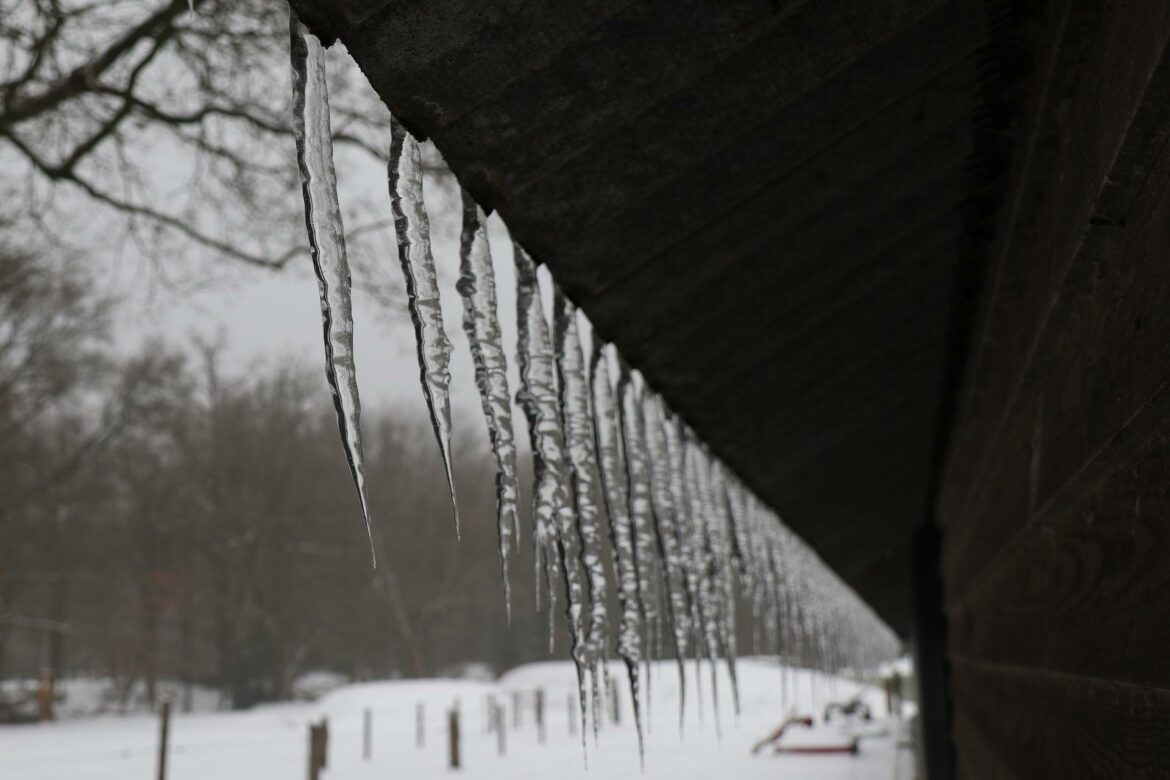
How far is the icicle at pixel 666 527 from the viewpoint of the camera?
1853 mm

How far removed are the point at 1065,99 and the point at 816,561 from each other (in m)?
4.43

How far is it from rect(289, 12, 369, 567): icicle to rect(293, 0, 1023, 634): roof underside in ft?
0.15

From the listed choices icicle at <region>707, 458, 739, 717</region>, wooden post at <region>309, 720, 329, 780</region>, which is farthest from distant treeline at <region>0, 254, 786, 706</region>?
icicle at <region>707, 458, 739, 717</region>

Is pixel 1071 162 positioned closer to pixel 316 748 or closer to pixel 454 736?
pixel 316 748

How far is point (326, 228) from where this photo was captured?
0.93 metres

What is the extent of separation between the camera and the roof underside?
36.8 inches

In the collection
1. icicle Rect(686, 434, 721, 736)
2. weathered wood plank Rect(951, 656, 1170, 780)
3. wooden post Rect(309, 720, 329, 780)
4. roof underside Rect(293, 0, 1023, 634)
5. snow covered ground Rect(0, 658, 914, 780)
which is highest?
roof underside Rect(293, 0, 1023, 634)


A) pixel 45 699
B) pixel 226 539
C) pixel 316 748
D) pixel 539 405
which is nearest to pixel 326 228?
pixel 539 405

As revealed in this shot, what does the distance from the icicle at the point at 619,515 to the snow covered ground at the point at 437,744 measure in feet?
23.0

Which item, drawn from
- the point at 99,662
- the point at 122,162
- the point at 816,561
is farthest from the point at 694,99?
the point at 99,662

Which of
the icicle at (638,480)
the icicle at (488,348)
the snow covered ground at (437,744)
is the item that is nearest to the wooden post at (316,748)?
the snow covered ground at (437,744)

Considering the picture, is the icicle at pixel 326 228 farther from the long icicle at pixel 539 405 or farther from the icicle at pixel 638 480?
the icicle at pixel 638 480

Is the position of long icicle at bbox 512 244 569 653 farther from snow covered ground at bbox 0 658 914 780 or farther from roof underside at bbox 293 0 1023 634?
snow covered ground at bbox 0 658 914 780

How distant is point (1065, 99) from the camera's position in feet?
4.59
